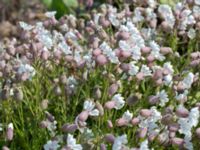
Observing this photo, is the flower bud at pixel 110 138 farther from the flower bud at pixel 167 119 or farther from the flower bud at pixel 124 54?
the flower bud at pixel 124 54

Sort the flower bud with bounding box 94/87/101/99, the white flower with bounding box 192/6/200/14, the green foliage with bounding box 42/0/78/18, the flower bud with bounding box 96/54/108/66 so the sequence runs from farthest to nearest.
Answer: the green foliage with bounding box 42/0/78/18 → the white flower with bounding box 192/6/200/14 → the flower bud with bounding box 96/54/108/66 → the flower bud with bounding box 94/87/101/99

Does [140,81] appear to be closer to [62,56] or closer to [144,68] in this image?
[144,68]

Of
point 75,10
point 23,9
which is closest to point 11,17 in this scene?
point 23,9

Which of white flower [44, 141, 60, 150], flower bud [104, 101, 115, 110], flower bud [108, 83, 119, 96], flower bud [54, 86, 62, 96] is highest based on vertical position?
flower bud [108, 83, 119, 96]

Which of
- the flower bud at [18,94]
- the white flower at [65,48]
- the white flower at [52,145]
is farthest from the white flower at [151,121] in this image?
the white flower at [65,48]

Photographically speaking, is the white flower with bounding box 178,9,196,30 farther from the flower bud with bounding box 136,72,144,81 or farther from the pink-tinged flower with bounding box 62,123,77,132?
the pink-tinged flower with bounding box 62,123,77,132

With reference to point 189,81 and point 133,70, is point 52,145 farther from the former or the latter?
point 189,81

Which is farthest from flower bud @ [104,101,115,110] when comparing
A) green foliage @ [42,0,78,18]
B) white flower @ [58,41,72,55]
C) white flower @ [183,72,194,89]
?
green foliage @ [42,0,78,18]

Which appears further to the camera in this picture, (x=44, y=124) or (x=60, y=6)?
(x=60, y=6)

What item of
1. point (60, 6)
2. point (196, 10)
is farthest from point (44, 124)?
point (60, 6)
